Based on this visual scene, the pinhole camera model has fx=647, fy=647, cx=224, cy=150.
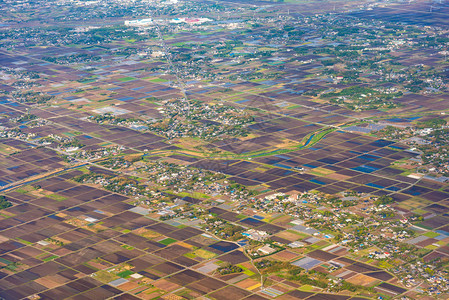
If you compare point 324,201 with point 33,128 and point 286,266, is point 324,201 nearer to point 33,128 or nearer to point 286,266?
point 286,266

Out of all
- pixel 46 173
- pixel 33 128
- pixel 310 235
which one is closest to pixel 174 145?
pixel 46 173

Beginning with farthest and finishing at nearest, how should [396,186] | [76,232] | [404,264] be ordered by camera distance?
[396,186] → [76,232] → [404,264]

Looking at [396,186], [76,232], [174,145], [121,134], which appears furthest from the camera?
[121,134]

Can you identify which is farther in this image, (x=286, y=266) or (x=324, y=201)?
(x=324, y=201)

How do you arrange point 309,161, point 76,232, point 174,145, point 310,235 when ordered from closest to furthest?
point 310,235 → point 76,232 → point 309,161 → point 174,145

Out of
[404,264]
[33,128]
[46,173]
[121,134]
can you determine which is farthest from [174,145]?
[404,264]

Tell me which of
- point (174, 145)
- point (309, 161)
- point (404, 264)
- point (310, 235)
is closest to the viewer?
point (404, 264)

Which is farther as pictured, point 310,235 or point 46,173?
point 46,173

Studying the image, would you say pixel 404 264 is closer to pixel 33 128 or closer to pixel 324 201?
pixel 324 201
